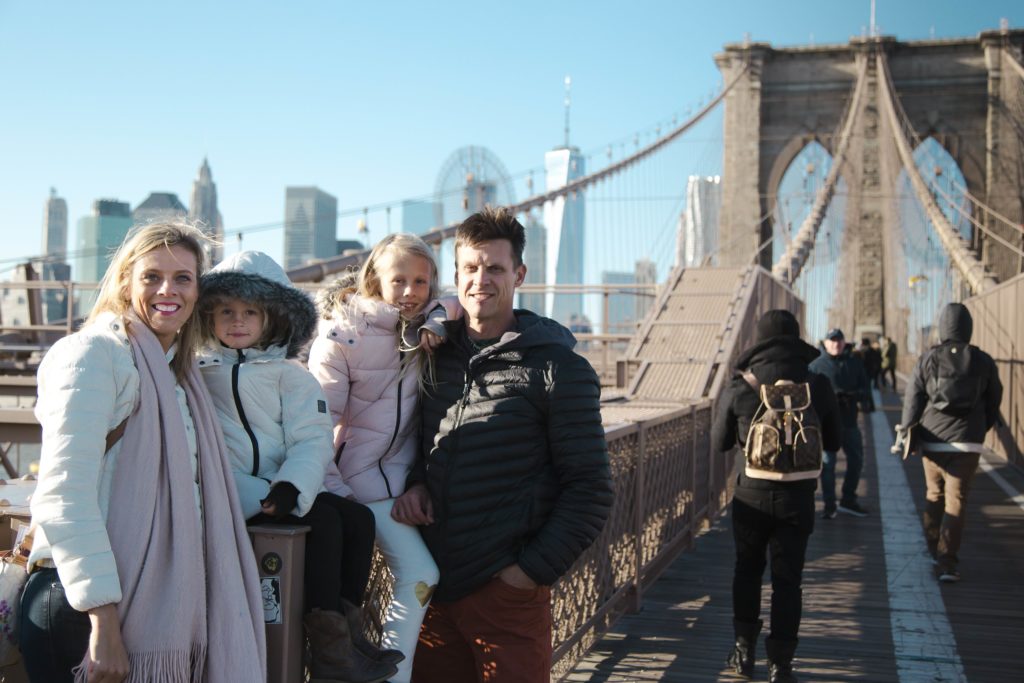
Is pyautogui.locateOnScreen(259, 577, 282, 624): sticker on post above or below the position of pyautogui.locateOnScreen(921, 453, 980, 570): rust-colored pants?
above

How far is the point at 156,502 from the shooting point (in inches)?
71.2

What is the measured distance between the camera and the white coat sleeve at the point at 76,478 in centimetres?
168

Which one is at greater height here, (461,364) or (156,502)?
(461,364)

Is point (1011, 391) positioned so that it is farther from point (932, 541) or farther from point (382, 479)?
point (382, 479)

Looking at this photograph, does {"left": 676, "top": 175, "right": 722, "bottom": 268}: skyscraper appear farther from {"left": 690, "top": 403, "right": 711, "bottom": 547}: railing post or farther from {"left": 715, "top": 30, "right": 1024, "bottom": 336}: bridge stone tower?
{"left": 690, "top": 403, "right": 711, "bottom": 547}: railing post

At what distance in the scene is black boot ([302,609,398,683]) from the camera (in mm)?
1981

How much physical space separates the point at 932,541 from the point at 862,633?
1.55 metres

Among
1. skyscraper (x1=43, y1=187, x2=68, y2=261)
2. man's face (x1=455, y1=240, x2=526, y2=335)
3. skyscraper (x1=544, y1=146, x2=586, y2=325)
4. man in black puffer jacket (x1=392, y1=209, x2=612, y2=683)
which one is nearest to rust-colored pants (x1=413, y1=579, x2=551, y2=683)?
man in black puffer jacket (x1=392, y1=209, x2=612, y2=683)

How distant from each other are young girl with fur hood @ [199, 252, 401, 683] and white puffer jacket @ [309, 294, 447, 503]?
130 mm

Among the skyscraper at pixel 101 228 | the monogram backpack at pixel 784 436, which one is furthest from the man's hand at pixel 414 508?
the skyscraper at pixel 101 228

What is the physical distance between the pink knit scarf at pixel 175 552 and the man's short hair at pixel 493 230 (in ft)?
2.47

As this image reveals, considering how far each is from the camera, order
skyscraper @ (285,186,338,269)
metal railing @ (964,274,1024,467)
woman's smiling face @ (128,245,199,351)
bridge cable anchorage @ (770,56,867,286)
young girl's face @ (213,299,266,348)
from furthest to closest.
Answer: skyscraper @ (285,186,338,269), bridge cable anchorage @ (770,56,867,286), metal railing @ (964,274,1024,467), young girl's face @ (213,299,266,348), woman's smiling face @ (128,245,199,351)

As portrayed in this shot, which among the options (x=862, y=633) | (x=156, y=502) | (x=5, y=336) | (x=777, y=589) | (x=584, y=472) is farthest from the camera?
(x=5, y=336)

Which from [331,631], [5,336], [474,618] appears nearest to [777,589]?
[474,618]
